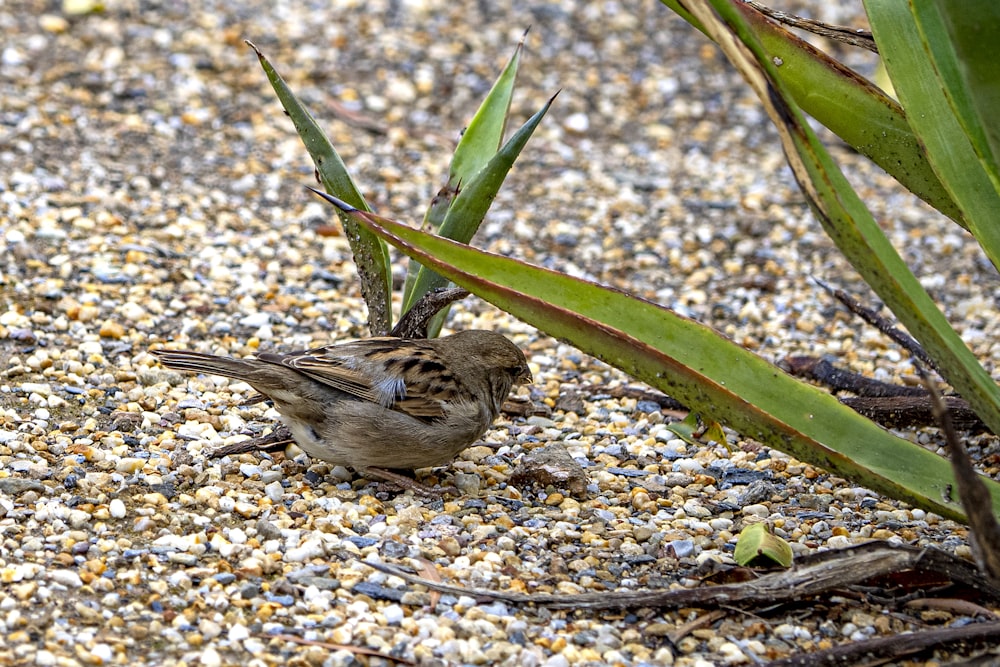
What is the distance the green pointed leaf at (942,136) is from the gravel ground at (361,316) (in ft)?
3.47

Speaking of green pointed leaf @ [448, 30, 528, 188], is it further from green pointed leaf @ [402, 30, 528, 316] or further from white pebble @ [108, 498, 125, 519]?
white pebble @ [108, 498, 125, 519]

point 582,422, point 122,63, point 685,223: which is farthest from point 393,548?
point 122,63

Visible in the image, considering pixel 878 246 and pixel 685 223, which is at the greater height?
pixel 685 223

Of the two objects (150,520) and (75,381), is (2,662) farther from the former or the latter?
(75,381)

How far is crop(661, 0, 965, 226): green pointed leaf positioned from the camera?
12.5 feet

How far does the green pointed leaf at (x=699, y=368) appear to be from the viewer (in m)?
3.32

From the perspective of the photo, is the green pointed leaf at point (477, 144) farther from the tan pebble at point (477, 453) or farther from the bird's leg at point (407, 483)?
the bird's leg at point (407, 483)

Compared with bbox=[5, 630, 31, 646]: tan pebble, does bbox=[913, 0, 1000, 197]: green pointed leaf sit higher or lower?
higher

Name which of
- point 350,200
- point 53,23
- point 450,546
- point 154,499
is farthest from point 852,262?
point 53,23

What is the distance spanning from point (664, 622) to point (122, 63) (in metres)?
5.75

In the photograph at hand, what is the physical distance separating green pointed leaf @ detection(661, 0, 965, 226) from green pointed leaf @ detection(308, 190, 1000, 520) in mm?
918

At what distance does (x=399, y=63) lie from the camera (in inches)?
323

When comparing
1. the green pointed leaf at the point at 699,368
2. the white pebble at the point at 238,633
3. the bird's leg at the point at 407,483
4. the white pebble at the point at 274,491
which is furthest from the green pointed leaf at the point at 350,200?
the white pebble at the point at 238,633

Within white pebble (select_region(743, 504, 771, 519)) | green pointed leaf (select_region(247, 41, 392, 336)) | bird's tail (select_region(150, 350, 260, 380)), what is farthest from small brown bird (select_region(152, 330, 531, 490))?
white pebble (select_region(743, 504, 771, 519))
